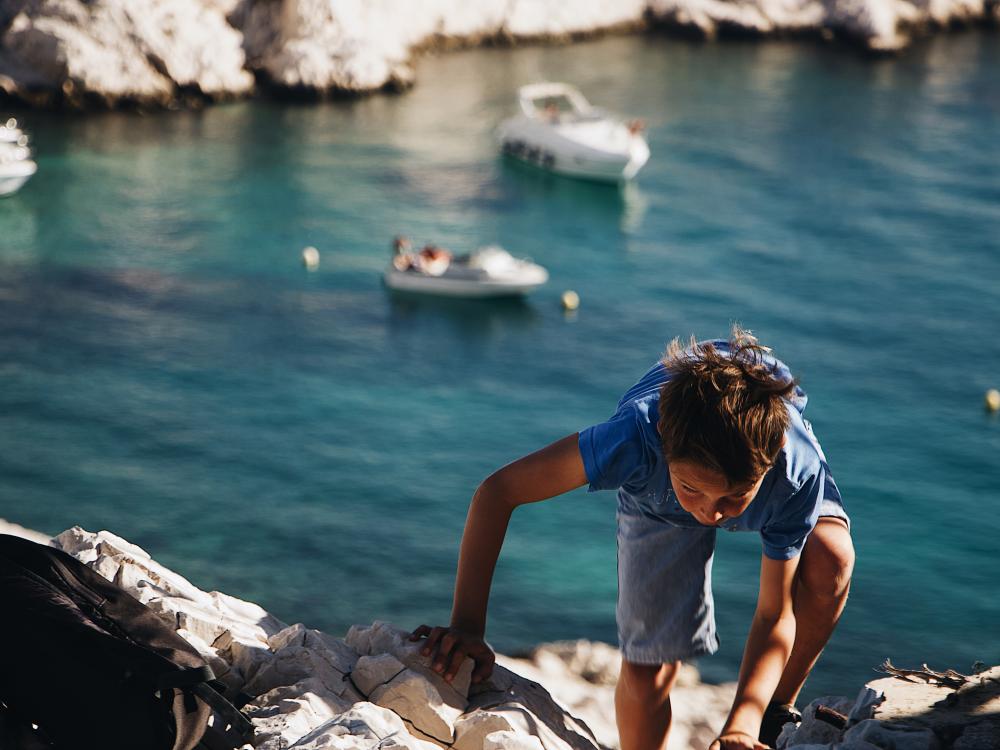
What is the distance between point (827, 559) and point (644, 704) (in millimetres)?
925

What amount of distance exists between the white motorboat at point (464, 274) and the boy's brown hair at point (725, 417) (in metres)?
19.9

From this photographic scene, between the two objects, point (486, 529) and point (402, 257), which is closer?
point (486, 529)

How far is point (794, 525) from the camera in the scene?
4441 millimetres

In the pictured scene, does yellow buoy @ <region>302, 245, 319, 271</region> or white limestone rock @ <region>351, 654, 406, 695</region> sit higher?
white limestone rock @ <region>351, 654, 406, 695</region>

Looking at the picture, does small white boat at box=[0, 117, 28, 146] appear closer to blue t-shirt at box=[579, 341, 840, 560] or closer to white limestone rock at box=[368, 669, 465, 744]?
white limestone rock at box=[368, 669, 465, 744]

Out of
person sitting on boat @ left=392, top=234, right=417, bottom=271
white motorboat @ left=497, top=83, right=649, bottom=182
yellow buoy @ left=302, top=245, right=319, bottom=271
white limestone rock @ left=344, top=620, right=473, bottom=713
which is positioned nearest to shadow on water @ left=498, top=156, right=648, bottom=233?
white motorboat @ left=497, top=83, right=649, bottom=182

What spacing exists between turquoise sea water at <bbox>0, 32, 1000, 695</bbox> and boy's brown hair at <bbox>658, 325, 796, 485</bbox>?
1024 centimetres

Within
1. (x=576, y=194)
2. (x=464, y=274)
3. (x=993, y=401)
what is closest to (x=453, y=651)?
(x=993, y=401)

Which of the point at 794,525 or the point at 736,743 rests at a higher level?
the point at 794,525

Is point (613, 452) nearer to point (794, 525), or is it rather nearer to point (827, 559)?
point (794, 525)

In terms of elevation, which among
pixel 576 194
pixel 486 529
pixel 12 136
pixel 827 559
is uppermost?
pixel 486 529

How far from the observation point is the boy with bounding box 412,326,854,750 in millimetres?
3963

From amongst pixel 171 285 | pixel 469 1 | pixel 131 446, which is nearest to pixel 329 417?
pixel 131 446

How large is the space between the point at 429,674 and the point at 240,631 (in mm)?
1027
